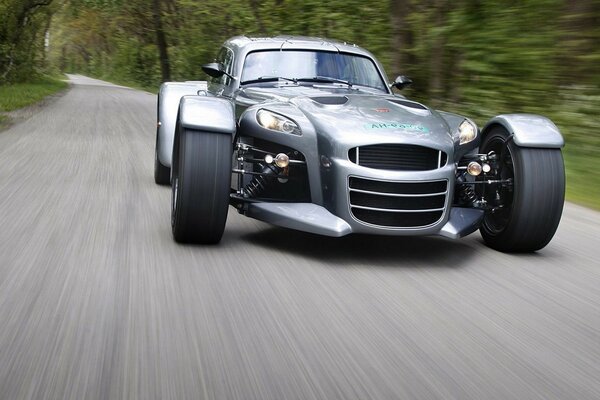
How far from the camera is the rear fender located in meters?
7.77

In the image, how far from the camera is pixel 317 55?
7418 millimetres

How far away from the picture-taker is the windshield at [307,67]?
7.25 metres

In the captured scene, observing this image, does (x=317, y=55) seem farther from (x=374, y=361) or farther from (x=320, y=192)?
(x=374, y=361)

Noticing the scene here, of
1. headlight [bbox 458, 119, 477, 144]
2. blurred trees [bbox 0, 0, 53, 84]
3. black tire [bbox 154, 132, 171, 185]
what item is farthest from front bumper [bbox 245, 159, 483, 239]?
blurred trees [bbox 0, 0, 53, 84]

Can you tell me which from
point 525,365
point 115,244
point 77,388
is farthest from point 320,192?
point 77,388

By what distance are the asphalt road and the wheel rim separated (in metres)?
0.23

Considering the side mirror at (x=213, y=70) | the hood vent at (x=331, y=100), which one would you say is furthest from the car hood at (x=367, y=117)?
the side mirror at (x=213, y=70)

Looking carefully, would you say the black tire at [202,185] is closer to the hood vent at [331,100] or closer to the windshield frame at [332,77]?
the hood vent at [331,100]

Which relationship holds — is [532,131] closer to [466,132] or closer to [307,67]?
[466,132]

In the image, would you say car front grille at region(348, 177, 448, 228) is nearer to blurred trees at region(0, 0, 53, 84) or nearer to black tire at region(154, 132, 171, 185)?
black tire at region(154, 132, 171, 185)

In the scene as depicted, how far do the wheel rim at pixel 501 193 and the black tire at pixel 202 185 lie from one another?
193 centimetres

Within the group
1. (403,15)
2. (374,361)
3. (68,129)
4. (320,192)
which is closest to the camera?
(374,361)

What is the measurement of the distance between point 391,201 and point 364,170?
0.86ft

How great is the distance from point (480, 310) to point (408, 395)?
137cm
